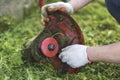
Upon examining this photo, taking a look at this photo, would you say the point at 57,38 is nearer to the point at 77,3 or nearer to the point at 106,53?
the point at 77,3

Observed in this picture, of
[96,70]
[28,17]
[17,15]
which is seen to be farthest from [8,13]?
[96,70]

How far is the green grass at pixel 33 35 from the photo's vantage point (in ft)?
12.3

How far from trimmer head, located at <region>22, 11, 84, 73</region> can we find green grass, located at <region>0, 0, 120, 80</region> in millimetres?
89

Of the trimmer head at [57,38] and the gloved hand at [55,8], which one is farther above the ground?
the gloved hand at [55,8]

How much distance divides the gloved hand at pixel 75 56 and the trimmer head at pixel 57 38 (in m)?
0.10

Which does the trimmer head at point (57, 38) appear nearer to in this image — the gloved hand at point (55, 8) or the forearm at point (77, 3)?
the gloved hand at point (55, 8)

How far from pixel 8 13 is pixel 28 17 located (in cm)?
59

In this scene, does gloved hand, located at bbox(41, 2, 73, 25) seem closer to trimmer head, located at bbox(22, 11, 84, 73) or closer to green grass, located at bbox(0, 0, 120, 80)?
trimmer head, located at bbox(22, 11, 84, 73)

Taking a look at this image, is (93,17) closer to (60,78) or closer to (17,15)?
(17,15)

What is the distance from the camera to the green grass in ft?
12.3

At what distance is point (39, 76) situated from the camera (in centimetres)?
372

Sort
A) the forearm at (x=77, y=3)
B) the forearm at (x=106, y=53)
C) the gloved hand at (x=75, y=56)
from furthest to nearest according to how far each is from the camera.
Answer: the forearm at (x=77, y=3)
the gloved hand at (x=75, y=56)
the forearm at (x=106, y=53)

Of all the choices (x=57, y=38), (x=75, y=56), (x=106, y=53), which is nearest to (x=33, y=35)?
(x=57, y=38)

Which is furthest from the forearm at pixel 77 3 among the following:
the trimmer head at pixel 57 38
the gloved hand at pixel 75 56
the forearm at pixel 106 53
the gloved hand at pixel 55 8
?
the forearm at pixel 106 53
